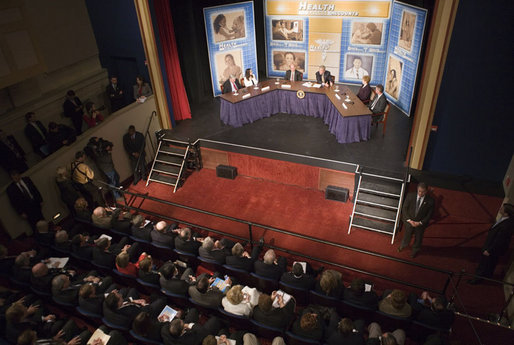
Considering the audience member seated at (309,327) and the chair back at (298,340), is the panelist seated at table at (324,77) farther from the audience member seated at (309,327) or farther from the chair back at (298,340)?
the chair back at (298,340)

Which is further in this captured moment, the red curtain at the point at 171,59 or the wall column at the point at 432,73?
the red curtain at the point at 171,59

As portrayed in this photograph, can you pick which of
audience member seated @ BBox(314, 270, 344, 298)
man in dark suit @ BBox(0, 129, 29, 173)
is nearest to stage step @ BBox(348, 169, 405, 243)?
audience member seated @ BBox(314, 270, 344, 298)

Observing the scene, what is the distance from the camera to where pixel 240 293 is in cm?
452

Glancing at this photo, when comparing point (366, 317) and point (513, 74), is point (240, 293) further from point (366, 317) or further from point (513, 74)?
point (513, 74)

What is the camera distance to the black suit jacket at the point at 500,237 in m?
5.12

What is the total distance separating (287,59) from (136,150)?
648 cm

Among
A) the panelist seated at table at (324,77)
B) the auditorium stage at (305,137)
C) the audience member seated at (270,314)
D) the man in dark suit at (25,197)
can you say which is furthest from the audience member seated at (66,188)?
the panelist seated at table at (324,77)

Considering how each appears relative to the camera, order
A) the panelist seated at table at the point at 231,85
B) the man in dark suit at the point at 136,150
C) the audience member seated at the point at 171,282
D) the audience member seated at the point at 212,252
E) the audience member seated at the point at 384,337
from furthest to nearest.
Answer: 1. the panelist seated at table at the point at 231,85
2. the man in dark suit at the point at 136,150
3. the audience member seated at the point at 212,252
4. the audience member seated at the point at 171,282
5. the audience member seated at the point at 384,337

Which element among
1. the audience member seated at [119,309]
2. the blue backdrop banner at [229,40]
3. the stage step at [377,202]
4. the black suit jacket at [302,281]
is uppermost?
the blue backdrop banner at [229,40]

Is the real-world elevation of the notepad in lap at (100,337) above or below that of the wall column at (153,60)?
below

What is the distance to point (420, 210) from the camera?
5961 millimetres

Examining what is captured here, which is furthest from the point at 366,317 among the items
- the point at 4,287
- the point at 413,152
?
the point at 4,287

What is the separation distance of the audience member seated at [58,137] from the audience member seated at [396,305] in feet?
22.4

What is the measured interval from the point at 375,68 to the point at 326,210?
229 inches
